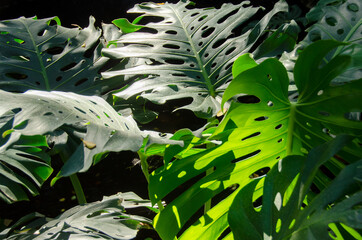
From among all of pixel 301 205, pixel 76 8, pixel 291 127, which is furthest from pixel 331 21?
pixel 76 8

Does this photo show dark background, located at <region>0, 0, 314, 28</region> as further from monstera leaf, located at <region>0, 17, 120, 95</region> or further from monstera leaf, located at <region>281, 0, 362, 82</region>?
monstera leaf, located at <region>281, 0, 362, 82</region>

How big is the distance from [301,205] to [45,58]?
1.17m

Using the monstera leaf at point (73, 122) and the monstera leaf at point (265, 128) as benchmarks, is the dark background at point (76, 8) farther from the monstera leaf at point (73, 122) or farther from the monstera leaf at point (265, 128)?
the monstera leaf at point (73, 122)

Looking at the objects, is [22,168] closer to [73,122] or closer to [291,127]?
[73,122]

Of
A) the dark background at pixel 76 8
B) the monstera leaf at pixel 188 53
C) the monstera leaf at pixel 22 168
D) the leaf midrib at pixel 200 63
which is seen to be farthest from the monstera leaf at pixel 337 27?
the dark background at pixel 76 8

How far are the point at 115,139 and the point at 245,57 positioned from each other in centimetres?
36

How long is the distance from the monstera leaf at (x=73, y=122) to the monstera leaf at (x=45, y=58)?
2.25 feet

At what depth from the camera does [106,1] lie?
3.08m

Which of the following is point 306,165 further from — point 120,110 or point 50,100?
point 120,110

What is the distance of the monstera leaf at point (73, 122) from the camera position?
62cm

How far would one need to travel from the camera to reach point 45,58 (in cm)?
154

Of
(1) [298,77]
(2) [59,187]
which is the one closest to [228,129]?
(1) [298,77]

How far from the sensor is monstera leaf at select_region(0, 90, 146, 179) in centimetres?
62

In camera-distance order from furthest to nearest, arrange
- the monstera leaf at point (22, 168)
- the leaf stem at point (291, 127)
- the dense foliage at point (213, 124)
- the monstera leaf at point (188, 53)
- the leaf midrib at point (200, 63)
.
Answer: the leaf midrib at point (200, 63)
the monstera leaf at point (188, 53)
the monstera leaf at point (22, 168)
the leaf stem at point (291, 127)
the dense foliage at point (213, 124)
